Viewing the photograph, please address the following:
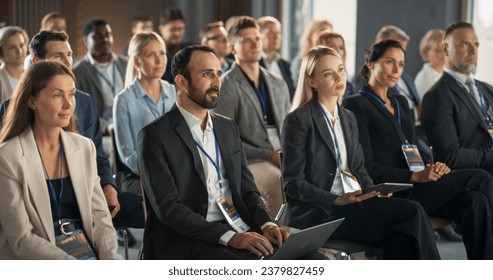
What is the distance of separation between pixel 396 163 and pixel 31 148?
2.07m

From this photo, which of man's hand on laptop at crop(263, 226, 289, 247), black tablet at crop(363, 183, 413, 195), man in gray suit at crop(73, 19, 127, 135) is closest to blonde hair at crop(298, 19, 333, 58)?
man in gray suit at crop(73, 19, 127, 135)

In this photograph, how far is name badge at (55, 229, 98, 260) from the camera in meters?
2.93

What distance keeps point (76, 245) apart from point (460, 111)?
98.8 inches

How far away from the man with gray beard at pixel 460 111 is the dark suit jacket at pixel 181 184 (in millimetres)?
1609

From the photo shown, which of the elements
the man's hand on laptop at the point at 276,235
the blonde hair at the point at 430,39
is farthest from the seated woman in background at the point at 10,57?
the blonde hair at the point at 430,39

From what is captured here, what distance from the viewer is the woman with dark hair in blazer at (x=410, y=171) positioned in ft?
13.7

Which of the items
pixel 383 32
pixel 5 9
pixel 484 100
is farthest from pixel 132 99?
pixel 383 32

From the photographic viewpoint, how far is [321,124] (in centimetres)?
378

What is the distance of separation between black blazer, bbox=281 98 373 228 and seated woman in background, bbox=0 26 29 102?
6.99 feet

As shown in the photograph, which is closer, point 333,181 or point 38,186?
point 38,186

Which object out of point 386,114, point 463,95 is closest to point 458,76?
point 463,95

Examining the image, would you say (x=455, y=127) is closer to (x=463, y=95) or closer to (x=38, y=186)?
(x=463, y=95)

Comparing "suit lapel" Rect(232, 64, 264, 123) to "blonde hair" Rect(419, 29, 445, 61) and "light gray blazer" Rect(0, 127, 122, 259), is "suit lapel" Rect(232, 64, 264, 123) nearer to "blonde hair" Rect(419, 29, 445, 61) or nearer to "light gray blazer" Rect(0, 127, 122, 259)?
"light gray blazer" Rect(0, 127, 122, 259)

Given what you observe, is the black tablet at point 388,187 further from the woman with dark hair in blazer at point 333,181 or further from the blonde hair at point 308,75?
the blonde hair at point 308,75
